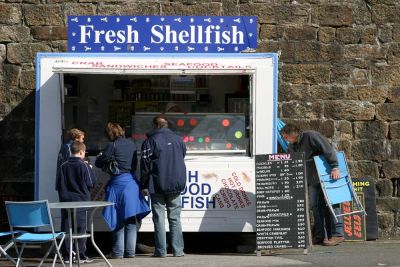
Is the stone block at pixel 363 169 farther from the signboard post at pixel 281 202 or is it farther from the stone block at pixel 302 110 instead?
the signboard post at pixel 281 202

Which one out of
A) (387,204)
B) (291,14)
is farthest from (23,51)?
(387,204)

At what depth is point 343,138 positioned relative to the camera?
11.9 m

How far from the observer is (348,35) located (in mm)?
11914

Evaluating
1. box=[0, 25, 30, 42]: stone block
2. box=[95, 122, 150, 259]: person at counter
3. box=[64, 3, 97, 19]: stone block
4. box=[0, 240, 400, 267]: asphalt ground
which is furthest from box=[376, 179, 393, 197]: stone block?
box=[0, 25, 30, 42]: stone block

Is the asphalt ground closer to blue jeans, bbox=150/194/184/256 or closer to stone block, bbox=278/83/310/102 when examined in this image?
blue jeans, bbox=150/194/184/256

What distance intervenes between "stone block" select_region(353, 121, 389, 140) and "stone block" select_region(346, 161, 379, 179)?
1.17 ft

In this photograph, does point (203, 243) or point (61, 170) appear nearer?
point (61, 170)

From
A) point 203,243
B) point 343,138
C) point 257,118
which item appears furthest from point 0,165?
point 343,138

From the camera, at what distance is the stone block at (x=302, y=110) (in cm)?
1188

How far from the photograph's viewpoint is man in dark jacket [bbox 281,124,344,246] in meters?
10.6

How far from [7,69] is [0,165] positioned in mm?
1357

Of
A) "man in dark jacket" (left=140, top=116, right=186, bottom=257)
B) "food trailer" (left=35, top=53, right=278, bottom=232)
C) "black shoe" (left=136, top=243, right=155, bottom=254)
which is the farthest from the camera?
"black shoe" (left=136, top=243, right=155, bottom=254)

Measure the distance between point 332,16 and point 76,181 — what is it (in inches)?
183

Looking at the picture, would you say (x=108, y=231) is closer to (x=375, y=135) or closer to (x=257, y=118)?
(x=257, y=118)
